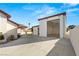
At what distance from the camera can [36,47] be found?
21.4 ft

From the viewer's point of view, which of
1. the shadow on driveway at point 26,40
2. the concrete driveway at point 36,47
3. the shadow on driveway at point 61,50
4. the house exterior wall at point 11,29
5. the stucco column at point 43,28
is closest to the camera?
the shadow on driveway at point 61,50

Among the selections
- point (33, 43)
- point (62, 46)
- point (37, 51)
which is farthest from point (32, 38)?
point (62, 46)

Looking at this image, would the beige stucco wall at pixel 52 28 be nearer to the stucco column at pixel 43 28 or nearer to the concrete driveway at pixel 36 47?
the stucco column at pixel 43 28

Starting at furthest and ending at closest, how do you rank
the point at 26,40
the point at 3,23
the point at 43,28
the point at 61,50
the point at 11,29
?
1. the point at 43,28
2. the point at 26,40
3. the point at 3,23
4. the point at 11,29
5. the point at 61,50

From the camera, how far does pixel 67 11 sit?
650 centimetres

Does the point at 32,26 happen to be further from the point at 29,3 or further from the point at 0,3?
Result: the point at 0,3

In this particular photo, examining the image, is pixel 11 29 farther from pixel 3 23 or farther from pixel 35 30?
pixel 35 30

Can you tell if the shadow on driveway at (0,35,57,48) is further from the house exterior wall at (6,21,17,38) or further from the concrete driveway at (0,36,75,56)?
the house exterior wall at (6,21,17,38)

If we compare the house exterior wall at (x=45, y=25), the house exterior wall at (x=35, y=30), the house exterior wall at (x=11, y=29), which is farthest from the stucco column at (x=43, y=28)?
the house exterior wall at (x=11, y=29)

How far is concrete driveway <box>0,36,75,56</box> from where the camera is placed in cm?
592

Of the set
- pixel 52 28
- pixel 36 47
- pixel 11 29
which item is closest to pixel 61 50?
pixel 36 47

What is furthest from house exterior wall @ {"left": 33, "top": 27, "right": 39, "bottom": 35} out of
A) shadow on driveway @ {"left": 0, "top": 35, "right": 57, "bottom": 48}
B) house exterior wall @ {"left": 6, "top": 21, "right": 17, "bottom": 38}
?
house exterior wall @ {"left": 6, "top": 21, "right": 17, "bottom": 38}

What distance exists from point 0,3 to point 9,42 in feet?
5.55

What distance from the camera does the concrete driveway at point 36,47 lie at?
5.92 meters
